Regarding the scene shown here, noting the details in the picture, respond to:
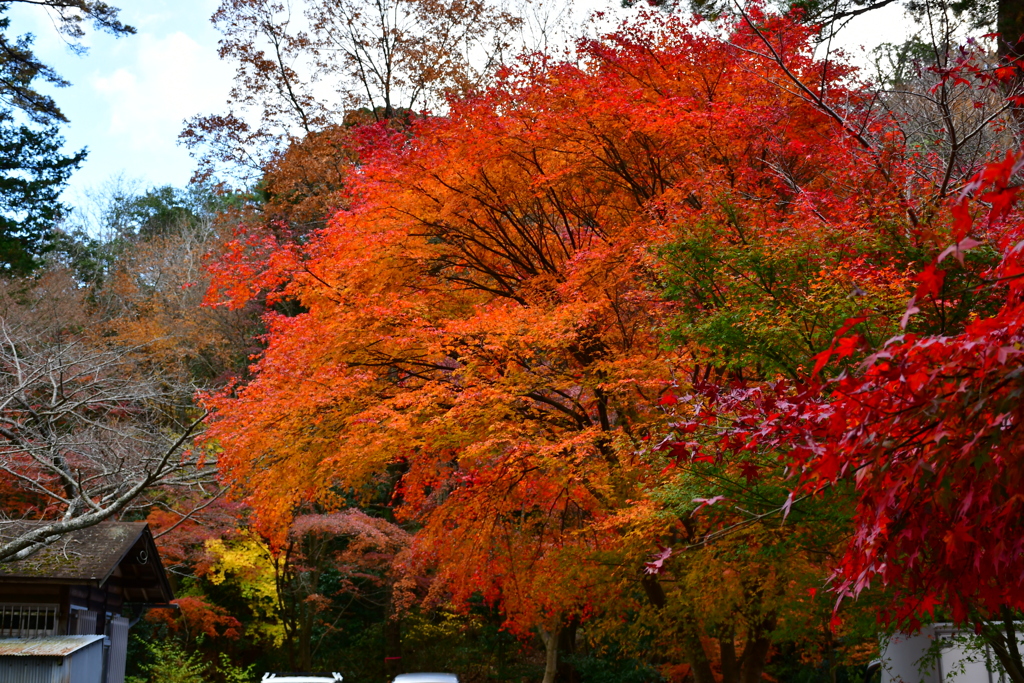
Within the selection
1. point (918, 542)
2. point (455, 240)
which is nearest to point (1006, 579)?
point (918, 542)

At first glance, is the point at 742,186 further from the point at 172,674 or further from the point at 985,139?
the point at 172,674

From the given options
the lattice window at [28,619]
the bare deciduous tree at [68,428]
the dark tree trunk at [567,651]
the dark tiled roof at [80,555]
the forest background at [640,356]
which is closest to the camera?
the forest background at [640,356]

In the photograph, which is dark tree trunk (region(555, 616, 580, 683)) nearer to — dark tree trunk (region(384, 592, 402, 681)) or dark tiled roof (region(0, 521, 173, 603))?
dark tree trunk (region(384, 592, 402, 681))

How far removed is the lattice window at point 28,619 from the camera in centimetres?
1468

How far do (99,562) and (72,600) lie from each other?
76 cm

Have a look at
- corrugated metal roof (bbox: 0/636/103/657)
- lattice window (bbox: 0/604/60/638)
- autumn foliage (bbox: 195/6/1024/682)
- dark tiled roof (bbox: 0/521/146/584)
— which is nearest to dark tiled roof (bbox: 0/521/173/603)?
dark tiled roof (bbox: 0/521/146/584)

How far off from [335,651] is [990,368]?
26.7 meters

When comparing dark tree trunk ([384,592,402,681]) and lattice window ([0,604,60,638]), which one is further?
dark tree trunk ([384,592,402,681])

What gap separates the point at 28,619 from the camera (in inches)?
581

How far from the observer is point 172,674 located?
56.1 ft

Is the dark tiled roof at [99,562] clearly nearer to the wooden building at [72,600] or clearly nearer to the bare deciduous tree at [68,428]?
the wooden building at [72,600]

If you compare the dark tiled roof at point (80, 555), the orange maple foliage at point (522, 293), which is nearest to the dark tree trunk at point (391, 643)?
the orange maple foliage at point (522, 293)

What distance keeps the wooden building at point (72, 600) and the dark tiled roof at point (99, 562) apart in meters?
0.01

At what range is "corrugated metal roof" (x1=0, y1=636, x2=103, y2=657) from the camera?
1310 cm
